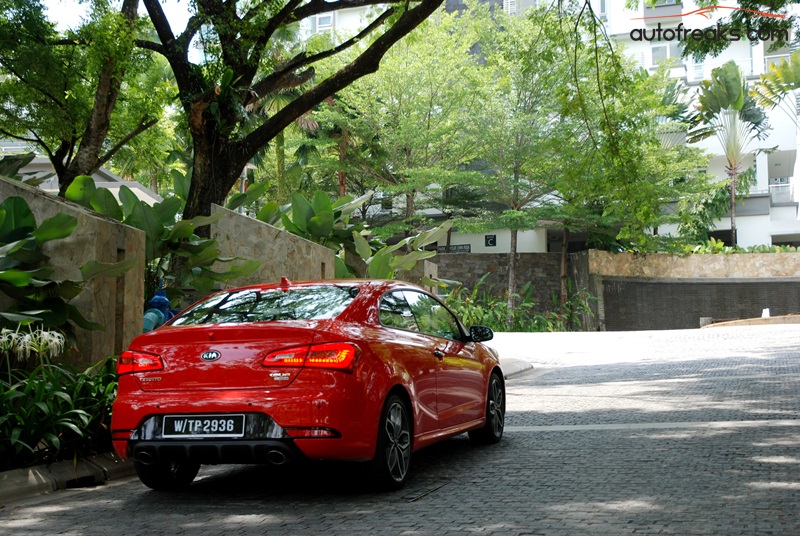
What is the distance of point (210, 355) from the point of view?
576 cm

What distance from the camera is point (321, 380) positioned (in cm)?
559

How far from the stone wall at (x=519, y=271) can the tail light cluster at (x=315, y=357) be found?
32953mm

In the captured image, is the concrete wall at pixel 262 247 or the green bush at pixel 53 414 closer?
the green bush at pixel 53 414

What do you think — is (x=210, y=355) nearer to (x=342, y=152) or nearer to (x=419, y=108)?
(x=419, y=108)

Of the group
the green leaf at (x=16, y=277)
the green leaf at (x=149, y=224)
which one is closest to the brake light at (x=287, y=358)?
the green leaf at (x=16, y=277)

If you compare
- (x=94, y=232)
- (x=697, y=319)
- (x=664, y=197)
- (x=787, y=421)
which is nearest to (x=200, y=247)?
(x=94, y=232)

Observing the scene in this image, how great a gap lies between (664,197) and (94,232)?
96.2ft

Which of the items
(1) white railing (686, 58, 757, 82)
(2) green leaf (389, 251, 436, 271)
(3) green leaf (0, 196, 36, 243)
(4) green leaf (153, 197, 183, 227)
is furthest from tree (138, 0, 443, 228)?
(1) white railing (686, 58, 757, 82)

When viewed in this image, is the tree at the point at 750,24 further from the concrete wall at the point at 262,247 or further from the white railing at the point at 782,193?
the white railing at the point at 782,193

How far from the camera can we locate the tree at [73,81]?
1539 cm

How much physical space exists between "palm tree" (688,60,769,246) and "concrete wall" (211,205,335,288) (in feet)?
110

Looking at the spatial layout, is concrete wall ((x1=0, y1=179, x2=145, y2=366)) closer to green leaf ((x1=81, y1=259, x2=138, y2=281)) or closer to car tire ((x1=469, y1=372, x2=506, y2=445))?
green leaf ((x1=81, y1=259, x2=138, y2=281))

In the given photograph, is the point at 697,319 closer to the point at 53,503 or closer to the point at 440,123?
the point at 440,123

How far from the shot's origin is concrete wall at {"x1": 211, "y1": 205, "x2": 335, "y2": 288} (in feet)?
45.2
